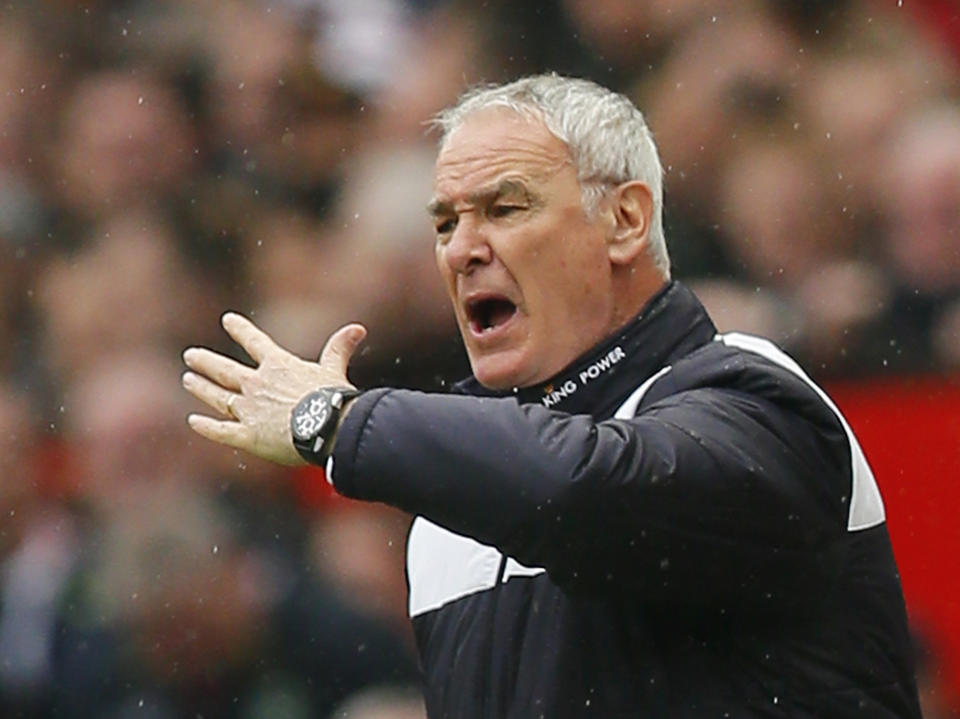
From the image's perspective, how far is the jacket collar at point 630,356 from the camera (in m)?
2.82

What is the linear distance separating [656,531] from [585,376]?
1.50ft

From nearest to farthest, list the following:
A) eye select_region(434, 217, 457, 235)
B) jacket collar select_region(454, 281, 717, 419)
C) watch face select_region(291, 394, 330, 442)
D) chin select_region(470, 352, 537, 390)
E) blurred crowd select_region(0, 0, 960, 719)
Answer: watch face select_region(291, 394, 330, 442) < jacket collar select_region(454, 281, 717, 419) < chin select_region(470, 352, 537, 390) < eye select_region(434, 217, 457, 235) < blurred crowd select_region(0, 0, 960, 719)

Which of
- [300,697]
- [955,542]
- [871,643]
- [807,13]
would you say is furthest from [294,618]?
[871,643]

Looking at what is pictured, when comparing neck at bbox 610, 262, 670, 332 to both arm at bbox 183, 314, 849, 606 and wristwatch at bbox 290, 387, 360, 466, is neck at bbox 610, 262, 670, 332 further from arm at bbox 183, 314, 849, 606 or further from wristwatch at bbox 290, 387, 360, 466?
wristwatch at bbox 290, 387, 360, 466

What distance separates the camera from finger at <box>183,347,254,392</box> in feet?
8.73

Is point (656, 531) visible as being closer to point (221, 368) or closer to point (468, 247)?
point (221, 368)

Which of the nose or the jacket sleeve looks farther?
the nose

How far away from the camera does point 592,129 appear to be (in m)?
3.08

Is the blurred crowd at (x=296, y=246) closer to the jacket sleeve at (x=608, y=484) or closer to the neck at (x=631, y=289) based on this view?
the neck at (x=631, y=289)

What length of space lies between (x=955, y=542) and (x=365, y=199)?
1.99 m

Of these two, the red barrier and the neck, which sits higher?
the neck

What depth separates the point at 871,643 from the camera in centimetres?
266

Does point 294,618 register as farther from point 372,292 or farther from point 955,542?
point 955,542

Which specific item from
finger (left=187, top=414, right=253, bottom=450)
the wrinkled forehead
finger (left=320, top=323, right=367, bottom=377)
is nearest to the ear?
the wrinkled forehead
